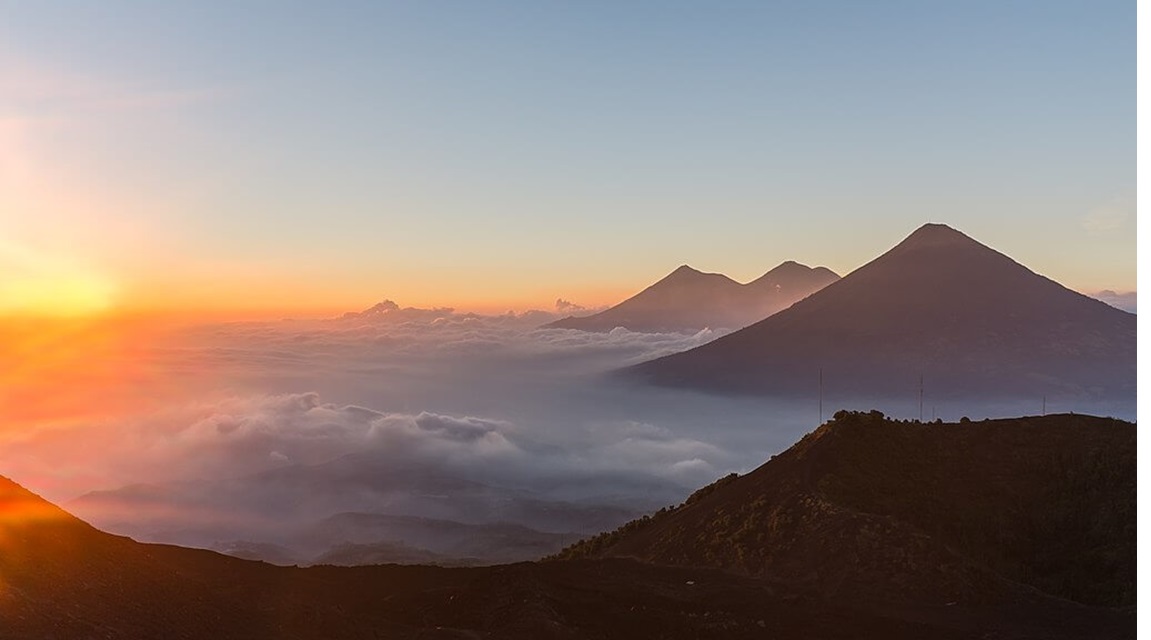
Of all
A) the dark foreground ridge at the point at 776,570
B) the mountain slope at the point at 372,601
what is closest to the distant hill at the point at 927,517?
the dark foreground ridge at the point at 776,570

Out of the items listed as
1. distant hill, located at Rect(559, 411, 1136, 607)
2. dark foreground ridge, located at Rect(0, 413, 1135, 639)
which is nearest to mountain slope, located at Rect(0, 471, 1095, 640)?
dark foreground ridge, located at Rect(0, 413, 1135, 639)

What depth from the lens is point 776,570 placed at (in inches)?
1730

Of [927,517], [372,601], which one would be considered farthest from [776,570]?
[372,601]

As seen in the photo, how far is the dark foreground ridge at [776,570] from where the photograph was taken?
24500mm

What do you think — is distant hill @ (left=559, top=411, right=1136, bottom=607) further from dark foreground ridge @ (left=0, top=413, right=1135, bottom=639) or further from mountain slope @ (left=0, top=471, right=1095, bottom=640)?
mountain slope @ (left=0, top=471, right=1095, bottom=640)

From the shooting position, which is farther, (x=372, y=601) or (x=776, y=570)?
(x=776, y=570)

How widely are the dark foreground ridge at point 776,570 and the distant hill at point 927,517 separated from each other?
0.14 m

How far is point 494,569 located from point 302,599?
36.9 ft

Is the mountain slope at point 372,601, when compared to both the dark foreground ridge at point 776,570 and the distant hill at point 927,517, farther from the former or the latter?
the distant hill at point 927,517

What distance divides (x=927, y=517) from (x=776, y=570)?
13.1 m

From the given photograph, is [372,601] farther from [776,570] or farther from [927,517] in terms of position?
[927,517]

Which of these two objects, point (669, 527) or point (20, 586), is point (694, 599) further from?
point (20, 586)

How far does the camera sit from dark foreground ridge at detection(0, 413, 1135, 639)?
2450 cm
